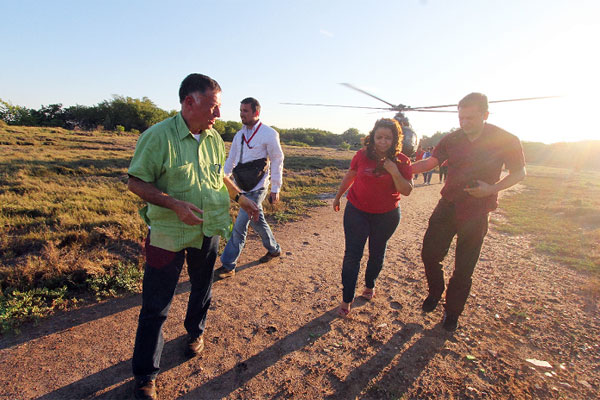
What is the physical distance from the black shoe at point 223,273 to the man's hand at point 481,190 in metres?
2.89

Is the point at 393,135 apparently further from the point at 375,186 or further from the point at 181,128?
the point at 181,128

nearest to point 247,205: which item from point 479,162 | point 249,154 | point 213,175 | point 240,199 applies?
point 240,199

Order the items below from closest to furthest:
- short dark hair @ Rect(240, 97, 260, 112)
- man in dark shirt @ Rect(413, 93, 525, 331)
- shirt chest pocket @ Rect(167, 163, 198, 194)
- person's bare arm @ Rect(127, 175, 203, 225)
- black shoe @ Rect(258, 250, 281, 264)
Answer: person's bare arm @ Rect(127, 175, 203, 225), shirt chest pocket @ Rect(167, 163, 198, 194), man in dark shirt @ Rect(413, 93, 525, 331), short dark hair @ Rect(240, 97, 260, 112), black shoe @ Rect(258, 250, 281, 264)

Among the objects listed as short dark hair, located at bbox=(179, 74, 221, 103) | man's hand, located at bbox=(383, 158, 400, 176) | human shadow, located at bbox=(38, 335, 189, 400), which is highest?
short dark hair, located at bbox=(179, 74, 221, 103)

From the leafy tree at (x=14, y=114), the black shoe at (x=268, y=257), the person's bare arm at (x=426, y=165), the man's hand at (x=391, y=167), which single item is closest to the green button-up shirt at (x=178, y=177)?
the man's hand at (x=391, y=167)

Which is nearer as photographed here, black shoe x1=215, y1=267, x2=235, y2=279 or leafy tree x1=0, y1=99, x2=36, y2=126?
black shoe x1=215, y1=267, x2=235, y2=279

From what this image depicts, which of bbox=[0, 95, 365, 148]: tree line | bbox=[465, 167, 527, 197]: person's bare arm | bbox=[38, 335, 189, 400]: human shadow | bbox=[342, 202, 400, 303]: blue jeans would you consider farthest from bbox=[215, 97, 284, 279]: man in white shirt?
bbox=[0, 95, 365, 148]: tree line

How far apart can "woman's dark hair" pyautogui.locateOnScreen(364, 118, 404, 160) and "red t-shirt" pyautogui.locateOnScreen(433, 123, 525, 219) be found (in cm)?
57

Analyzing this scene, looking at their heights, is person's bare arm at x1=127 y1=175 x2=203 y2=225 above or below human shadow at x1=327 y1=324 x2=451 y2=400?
above

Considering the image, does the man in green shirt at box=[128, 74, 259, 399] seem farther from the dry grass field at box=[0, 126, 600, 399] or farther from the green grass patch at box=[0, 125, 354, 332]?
A: the green grass patch at box=[0, 125, 354, 332]

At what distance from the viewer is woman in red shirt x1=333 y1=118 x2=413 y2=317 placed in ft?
9.44

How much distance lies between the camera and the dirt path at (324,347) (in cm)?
226

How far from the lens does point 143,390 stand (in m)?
2.05

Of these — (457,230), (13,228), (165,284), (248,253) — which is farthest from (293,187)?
(165,284)
